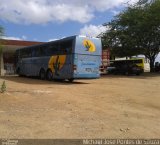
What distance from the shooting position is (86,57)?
24.1 m

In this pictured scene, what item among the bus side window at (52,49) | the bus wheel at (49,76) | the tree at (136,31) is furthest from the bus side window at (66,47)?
the tree at (136,31)

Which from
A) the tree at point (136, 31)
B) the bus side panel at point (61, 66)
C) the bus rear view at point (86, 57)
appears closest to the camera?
the bus rear view at point (86, 57)

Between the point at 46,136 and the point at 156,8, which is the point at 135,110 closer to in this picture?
the point at 46,136

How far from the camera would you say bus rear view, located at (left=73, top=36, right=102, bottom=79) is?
2355 cm

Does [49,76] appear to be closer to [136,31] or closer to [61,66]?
[61,66]

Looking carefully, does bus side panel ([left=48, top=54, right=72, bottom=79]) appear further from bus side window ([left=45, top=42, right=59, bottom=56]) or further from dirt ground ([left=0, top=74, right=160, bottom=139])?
dirt ground ([left=0, top=74, right=160, bottom=139])

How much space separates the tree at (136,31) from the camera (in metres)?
38.6

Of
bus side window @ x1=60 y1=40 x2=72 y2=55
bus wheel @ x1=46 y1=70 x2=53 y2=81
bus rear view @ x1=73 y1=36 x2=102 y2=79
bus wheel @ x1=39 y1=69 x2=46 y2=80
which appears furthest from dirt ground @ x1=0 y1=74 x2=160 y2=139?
bus wheel @ x1=39 y1=69 x2=46 y2=80

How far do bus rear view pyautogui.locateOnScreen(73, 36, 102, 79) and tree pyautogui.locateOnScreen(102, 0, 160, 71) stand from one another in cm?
1528

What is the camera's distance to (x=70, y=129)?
924 centimetres

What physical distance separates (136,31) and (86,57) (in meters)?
17.0

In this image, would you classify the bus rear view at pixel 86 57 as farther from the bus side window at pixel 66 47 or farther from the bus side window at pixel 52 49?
the bus side window at pixel 52 49

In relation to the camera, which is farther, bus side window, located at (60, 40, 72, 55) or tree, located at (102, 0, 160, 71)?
tree, located at (102, 0, 160, 71)

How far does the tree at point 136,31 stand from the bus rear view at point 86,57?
50.1ft
